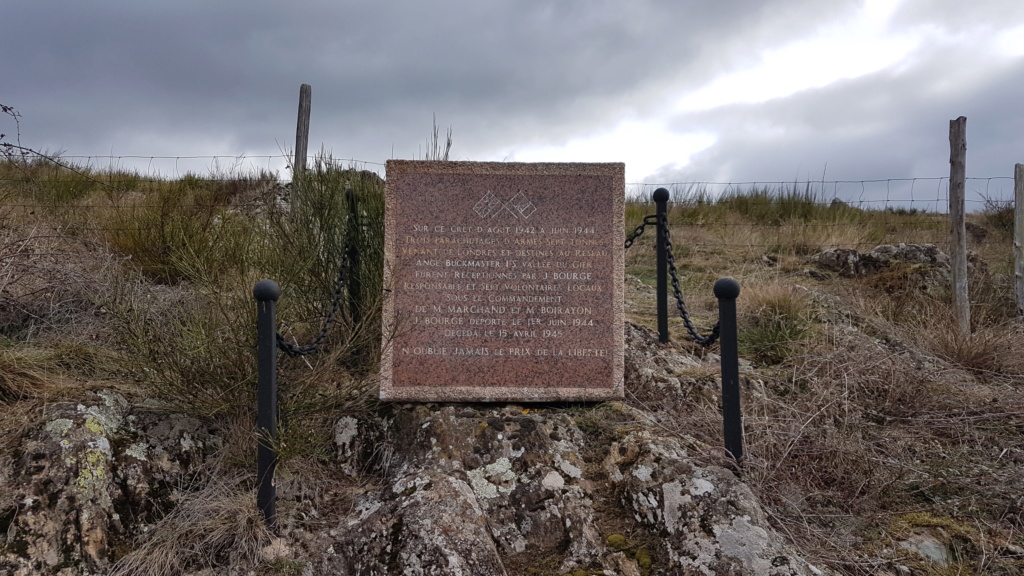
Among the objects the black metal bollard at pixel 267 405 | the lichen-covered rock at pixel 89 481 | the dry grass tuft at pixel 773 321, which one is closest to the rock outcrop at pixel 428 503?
the lichen-covered rock at pixel 89 481

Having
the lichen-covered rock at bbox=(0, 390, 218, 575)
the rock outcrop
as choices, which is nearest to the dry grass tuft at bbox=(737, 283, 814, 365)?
the rock outcrop

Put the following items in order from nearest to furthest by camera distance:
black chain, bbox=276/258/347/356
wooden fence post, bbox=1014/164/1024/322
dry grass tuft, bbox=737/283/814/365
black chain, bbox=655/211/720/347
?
black chain, bbox=276/258/347/356 < black chain, bbox=655/211/720/347 < dry grass tuft, bbox=737/283/814/365 < wooden fence post, bbox=1014/164/1024/322

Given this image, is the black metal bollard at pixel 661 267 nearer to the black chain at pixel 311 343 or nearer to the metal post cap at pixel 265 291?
the black chain at pixel 311 343

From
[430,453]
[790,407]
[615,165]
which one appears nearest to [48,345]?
[430,453]

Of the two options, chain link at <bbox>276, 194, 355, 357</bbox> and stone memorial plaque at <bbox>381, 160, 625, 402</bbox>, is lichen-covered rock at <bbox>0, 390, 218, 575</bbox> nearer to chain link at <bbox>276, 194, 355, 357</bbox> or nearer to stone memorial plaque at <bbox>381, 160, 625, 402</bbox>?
chain link at <bbox>276, 194, 355, 357</bbox>

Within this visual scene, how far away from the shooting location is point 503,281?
12.5 ft

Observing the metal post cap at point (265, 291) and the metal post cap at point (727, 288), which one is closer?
the metal post cap at point (265, 291)

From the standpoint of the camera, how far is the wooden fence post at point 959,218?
20.6 ft

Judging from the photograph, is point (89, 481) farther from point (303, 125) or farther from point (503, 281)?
point (303, 125)

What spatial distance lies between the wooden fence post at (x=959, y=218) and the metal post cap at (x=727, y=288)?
418 centimetres

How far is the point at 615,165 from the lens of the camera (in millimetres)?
3938

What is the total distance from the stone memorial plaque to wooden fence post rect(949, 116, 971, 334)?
413 centimetres

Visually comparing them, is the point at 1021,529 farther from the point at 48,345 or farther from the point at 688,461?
the point at 48,345

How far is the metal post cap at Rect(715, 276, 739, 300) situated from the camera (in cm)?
306
